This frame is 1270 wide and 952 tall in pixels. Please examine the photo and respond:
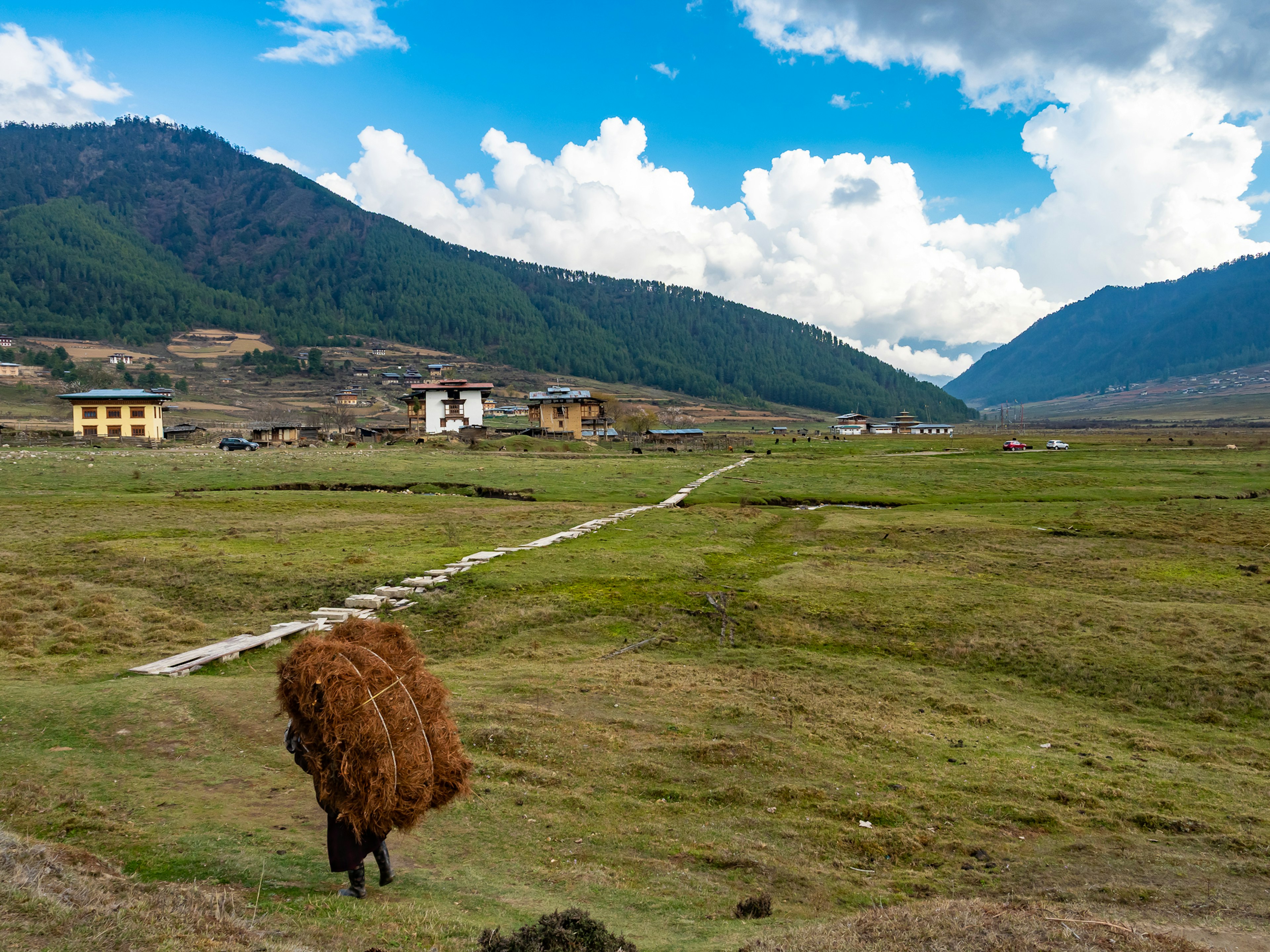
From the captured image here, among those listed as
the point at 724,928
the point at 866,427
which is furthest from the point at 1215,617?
the point at 866,427

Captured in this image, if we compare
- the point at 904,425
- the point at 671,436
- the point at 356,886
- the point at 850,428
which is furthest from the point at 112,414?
the point at 904,425

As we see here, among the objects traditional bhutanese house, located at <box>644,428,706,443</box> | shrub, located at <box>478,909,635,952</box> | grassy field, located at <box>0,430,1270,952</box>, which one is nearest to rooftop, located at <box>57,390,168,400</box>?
grassy field, located at <box>0,430,1270,952</box>

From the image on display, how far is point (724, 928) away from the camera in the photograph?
8.16 meters

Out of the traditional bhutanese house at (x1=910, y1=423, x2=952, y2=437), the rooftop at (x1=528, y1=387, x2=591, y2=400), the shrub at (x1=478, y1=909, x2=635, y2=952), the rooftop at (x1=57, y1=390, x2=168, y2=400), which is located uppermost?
the rooftop at (x1=528, y1=387, x2=591, y2=400)

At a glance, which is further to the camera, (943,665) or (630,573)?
(630,573)

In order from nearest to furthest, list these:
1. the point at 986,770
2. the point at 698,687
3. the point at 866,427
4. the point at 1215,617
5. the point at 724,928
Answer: the point at 724,928 < the point at 986,770 < the point at 698,687 < the point at 1215,617 < the point at 866,427

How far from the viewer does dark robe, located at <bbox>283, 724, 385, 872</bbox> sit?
808 centimetres

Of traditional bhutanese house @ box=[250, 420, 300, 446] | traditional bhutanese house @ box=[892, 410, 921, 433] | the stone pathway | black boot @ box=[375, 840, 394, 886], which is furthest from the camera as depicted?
traditional bhutanese house @ box=[892, 410, 921, 433]

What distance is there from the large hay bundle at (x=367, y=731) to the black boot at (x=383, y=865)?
344mm

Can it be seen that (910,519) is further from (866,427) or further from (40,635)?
(866,427)

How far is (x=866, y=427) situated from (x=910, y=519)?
14677 cm

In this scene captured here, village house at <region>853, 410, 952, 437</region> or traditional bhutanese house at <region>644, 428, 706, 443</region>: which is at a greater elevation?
village house at <region>853, 410, 952, 437</region>

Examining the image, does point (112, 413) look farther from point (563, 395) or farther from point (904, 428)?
point (904, 428)

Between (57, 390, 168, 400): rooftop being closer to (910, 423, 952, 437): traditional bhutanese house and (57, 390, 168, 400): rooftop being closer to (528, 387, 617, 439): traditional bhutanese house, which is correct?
(528, 387, 617, 439): traditional bhutanese house
